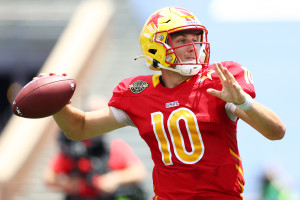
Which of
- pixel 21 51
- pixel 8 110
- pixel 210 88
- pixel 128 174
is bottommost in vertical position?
pixel 8 110

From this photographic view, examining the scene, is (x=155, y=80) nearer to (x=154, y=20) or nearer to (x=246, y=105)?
(x=154, y=20)

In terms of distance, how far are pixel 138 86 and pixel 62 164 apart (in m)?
2.81

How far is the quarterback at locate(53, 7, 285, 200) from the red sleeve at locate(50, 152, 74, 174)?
2696 millimetres

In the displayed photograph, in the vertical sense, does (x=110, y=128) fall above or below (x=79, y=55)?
above

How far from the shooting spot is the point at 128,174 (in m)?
6.17

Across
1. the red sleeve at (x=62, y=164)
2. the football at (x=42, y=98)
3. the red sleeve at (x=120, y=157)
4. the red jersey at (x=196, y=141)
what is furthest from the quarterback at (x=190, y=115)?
the red sleeve at (x=62, y=164)

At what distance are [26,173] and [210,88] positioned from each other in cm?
525

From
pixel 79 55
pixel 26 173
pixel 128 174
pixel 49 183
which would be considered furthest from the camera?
pixel 79 55

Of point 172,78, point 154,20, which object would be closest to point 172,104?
point 172,78

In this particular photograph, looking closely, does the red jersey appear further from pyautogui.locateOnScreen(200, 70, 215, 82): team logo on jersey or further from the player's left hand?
the player's left hand

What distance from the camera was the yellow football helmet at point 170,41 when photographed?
12.0ft

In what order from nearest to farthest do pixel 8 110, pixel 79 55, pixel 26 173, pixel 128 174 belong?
pixel 128 174 < pixel 26 173 < pixel 79 55 < pixel 8 110

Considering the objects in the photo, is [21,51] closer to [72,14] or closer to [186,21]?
[72,14]

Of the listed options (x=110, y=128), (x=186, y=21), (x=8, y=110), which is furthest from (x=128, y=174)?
(x=8, y=110)
